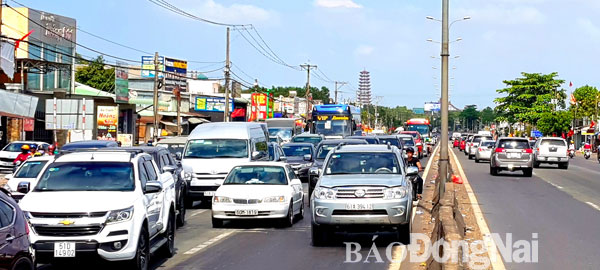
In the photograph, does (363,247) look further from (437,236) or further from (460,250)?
(460,250)

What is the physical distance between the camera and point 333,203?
14.0 metres

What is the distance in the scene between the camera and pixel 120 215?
34.3 ft

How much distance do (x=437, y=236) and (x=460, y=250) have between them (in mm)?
1152

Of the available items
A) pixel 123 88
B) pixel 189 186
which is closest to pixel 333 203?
→ pixel 189 186

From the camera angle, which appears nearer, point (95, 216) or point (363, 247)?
point (95, 216)

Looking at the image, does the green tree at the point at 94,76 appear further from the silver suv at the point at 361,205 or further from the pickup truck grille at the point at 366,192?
the pickup truck grille at the point at 366,192

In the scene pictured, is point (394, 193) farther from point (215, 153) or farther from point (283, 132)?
point (283, 132)

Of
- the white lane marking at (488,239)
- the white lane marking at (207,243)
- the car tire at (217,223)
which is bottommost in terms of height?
the white lane marking at (207,243)

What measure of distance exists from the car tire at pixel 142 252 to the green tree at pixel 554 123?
310 ft

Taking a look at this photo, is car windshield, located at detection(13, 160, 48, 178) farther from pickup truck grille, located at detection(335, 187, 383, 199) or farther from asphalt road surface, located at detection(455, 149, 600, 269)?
asphalt road surface, located at detection(455, 149, 600, 269)

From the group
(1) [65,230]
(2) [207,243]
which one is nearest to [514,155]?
(2) [207,243]

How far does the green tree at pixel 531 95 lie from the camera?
103562 mm

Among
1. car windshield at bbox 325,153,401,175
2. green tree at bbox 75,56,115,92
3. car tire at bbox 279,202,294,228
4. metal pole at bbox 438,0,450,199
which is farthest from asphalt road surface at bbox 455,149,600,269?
green tree at bbox 75,56,115,92

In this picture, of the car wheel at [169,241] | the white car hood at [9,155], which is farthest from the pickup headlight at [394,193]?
the white car hood at [9,155]
